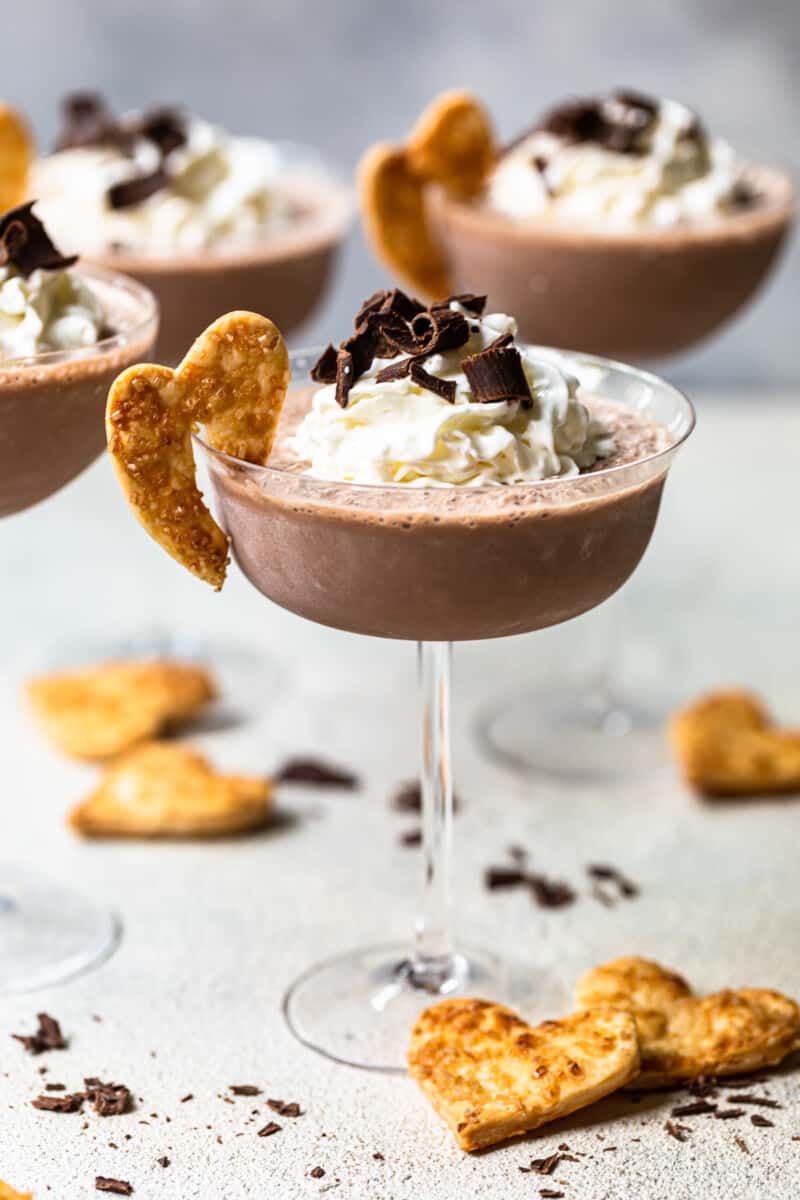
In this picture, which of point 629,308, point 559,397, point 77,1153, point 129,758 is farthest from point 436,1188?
point 629,308

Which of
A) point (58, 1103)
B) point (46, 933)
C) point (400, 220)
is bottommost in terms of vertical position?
point (46, 933)

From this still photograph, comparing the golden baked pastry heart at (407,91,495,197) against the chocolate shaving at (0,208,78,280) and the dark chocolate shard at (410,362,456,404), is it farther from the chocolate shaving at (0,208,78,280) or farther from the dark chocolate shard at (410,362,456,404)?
the dark chocolate shard at (410,362,456,404)

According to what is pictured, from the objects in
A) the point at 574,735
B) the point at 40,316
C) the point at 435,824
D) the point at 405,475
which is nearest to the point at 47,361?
the point at 40,316

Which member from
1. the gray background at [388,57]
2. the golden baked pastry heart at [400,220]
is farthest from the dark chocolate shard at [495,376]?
the gray background at [388,57]

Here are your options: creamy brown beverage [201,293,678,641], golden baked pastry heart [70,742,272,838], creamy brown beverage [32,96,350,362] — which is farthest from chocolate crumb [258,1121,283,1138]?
creamy brown beverage [32,96,350,362]

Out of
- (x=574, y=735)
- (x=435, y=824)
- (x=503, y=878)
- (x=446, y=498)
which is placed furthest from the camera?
(x=574, y=735)

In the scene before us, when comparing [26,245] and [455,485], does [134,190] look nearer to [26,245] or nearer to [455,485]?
[26,245]

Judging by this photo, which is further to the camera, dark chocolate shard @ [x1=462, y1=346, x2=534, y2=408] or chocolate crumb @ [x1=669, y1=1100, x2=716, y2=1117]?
chocolate crumb @ [x1=669, y1=1100, x2=716, y2=1117]
